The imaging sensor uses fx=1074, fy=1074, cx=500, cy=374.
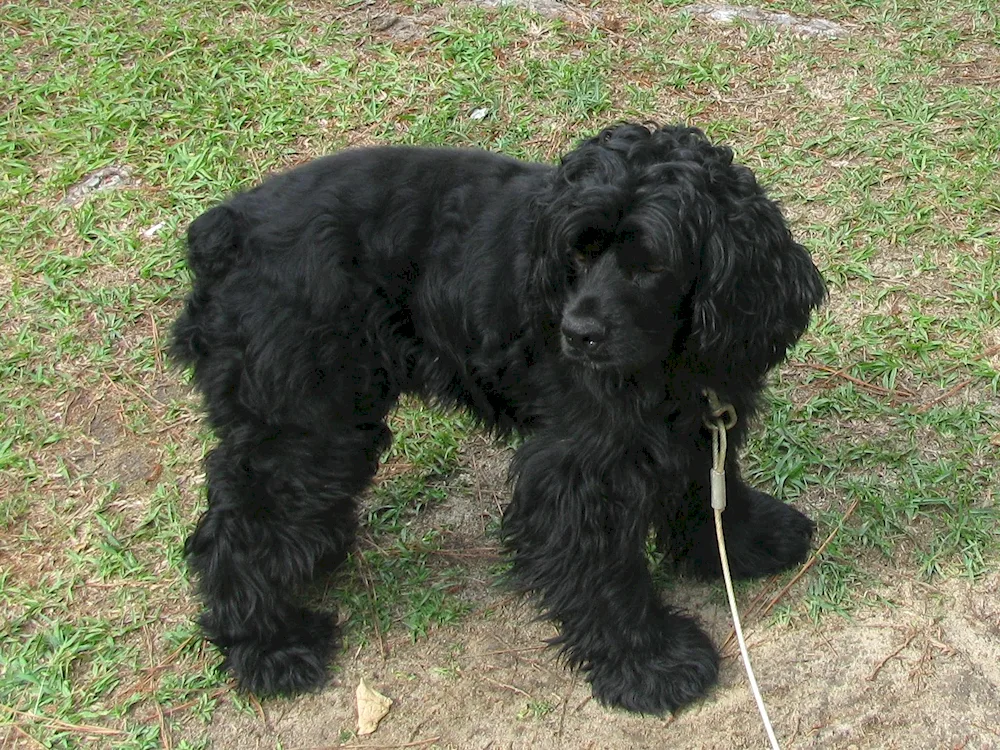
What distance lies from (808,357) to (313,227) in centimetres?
241

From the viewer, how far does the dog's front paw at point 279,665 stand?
11.8ft

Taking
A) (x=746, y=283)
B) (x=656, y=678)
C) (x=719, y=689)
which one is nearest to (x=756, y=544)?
(x=719, y=689)

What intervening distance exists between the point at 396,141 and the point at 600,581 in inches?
121

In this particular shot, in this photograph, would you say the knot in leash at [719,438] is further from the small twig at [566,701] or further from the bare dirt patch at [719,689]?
the small twig at [566,701]

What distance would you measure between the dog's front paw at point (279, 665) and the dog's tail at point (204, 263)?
101cm

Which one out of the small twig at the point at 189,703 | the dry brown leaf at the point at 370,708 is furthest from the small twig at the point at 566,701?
the small twig at the point at 189,703

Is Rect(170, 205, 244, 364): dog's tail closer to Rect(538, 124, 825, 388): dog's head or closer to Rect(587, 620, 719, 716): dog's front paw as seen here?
Rect(538, 124, 825, 388): dog's head

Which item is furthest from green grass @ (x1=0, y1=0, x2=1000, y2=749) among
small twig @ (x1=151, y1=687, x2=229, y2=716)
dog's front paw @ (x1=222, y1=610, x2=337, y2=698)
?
dog's front paw @ (x1=222, y1=610, x2=337, y2=698)

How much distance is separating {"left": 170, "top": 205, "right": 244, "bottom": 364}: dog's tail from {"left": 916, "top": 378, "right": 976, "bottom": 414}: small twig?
284 cm

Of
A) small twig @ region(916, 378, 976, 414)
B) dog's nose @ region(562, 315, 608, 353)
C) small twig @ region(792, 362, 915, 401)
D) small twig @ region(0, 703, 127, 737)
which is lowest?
small twig @ region(0, 703, 127, 737)

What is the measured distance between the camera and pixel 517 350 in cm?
324

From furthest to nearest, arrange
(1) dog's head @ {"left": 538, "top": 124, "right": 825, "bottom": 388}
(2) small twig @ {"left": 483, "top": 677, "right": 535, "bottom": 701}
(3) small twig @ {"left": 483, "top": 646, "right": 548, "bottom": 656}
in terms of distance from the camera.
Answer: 1. (3) small twig @ {"left": 483, "top": 646, "right": 548, "bottom": 656}
2. (2) small twig @ {"left": 483, "top": 677, "right": 535, "bottom": 701}
3. (1) dog's head @ {"left": 538, "top": 124, "right": 825, "bottom": 388}

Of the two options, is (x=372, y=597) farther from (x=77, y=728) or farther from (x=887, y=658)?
(x=887, y=658)

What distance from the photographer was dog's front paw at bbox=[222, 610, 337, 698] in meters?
3.61
